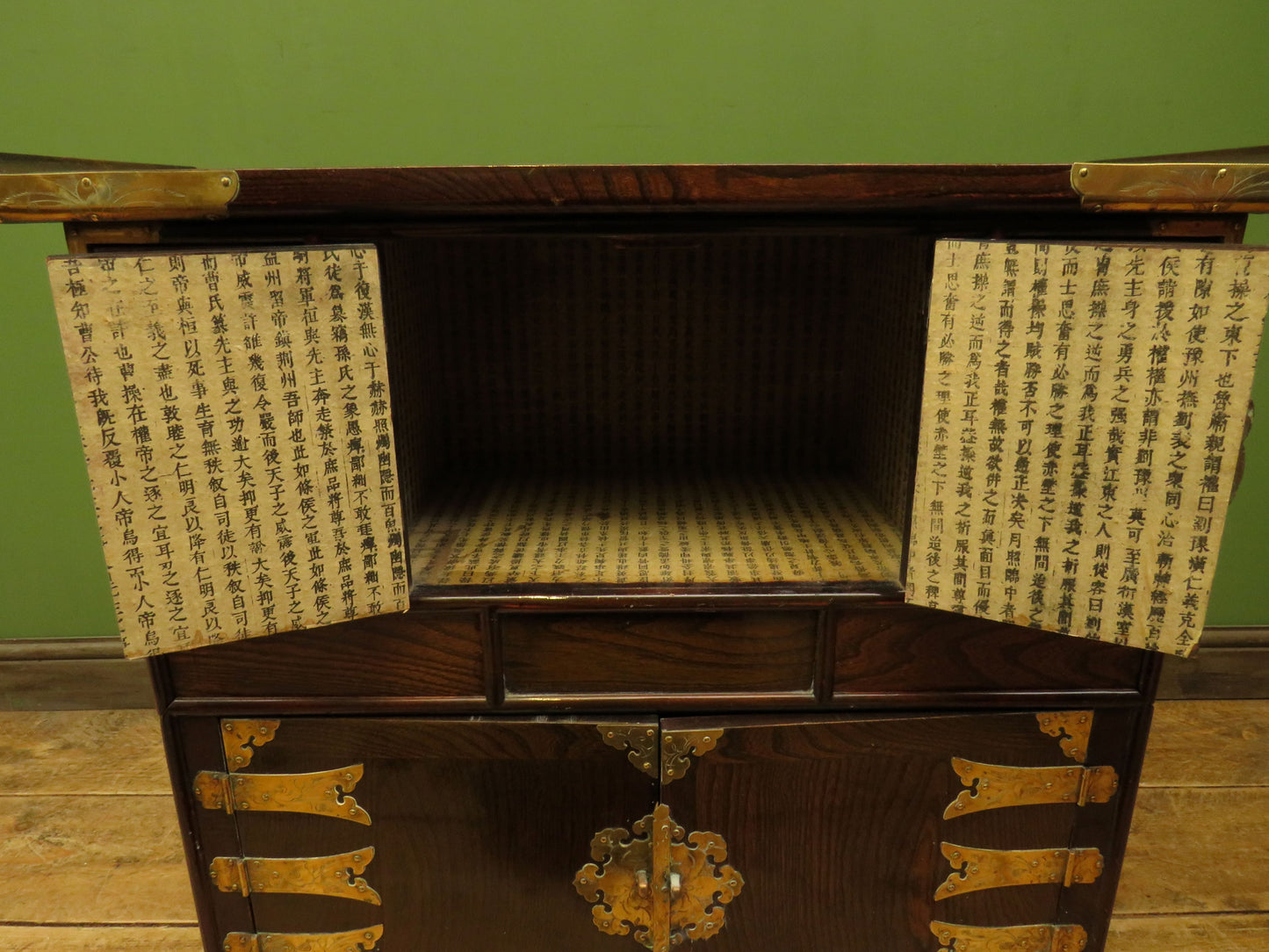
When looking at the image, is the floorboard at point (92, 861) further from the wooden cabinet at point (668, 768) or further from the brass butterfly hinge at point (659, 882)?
the brass butterfly hinge at point (659, 882)

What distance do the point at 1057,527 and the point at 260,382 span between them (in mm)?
678

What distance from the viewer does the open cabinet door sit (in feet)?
2.14

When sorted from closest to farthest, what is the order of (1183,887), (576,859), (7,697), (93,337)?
(93,337) < (576,859) < (1183,887) < (7,697)

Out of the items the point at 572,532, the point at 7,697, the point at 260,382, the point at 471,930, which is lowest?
the point at 7,697

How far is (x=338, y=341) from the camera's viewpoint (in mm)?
700

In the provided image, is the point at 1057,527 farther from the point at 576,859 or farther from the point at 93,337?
the point at 93,337

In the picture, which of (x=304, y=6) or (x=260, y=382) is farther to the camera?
(x=304, y=6)

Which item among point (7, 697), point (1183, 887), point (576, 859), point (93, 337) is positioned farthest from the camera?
point (7, 697)

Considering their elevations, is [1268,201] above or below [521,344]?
above

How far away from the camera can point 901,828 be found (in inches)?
34.7

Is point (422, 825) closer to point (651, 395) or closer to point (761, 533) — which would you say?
point (761, 533)

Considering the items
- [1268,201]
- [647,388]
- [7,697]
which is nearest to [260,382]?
[647,388]

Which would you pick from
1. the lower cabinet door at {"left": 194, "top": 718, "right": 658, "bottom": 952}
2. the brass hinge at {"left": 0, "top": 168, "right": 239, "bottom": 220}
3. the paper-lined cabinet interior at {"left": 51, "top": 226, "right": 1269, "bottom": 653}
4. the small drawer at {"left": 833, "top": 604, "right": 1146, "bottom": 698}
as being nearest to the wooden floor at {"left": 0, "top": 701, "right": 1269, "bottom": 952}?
the lower cabinet door at {"left": 194, "top": 718, "right": 658, "bottom": 952}

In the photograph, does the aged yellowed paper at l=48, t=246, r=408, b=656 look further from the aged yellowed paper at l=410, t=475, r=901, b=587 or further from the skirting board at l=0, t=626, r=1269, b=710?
the skirting board at l=0, t=626, r=1269, b=710
